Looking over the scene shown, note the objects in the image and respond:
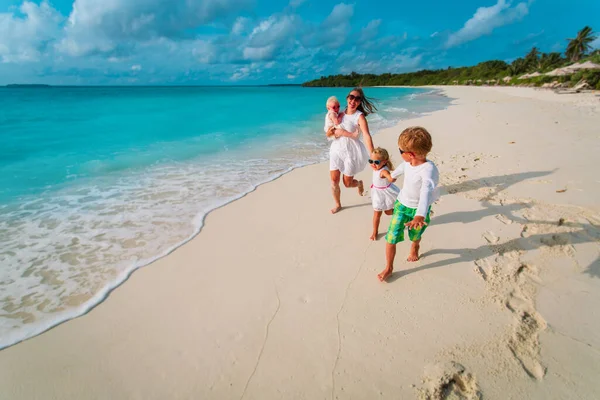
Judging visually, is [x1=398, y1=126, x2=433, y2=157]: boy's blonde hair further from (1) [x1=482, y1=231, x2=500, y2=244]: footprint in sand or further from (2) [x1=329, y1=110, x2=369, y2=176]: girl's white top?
(1) [x1=482, y1=231, x2=500, y2=244]: footprint in sand

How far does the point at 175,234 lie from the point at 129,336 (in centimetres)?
196

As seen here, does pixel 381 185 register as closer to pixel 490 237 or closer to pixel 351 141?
pixel 351 141

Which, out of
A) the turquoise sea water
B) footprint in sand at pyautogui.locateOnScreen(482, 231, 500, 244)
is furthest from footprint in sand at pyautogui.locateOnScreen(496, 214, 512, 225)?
the turquoise sea water

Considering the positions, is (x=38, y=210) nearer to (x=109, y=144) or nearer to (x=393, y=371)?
(x=393, y=371)

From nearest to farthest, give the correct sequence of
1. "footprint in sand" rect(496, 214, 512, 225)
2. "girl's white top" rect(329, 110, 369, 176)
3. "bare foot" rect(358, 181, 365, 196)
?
"footprint in sand" rect(496, 214, 512, 225)
"girl's white top" rect(329, 110, 369, 176)
"bare foot" rect(358, 181, 365, 196)

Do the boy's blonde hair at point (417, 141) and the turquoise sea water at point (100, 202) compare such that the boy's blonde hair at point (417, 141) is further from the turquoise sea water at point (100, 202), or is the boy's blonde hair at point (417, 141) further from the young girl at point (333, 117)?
the turquoise sea water at point (100, 202)

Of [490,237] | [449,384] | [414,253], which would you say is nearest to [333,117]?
[414,253]

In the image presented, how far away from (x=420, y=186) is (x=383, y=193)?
80 cm

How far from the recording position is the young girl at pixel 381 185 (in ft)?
10.8

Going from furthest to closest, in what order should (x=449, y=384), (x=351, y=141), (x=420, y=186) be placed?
(x=351, y=141) → (x=420, y=186) → (x=449, y=384)

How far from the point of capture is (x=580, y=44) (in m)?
56.4

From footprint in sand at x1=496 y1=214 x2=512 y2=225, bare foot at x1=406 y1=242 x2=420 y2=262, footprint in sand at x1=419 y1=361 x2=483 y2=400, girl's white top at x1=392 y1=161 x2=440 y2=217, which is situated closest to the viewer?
footprint in sand at x1=419 y1=361 x2=483 y2=400

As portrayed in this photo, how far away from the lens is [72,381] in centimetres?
230

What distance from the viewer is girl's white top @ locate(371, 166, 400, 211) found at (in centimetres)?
354
